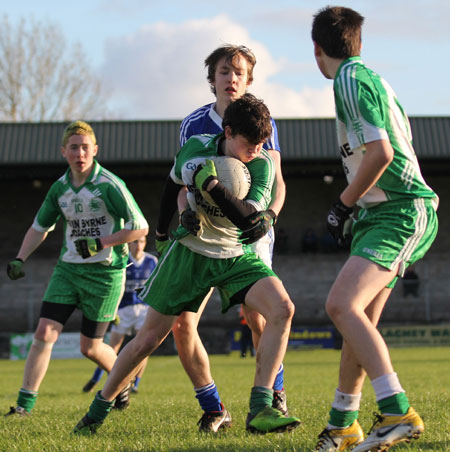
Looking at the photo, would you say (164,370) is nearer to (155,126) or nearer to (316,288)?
(316,288)

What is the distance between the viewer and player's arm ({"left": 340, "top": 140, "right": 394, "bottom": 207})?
373cm

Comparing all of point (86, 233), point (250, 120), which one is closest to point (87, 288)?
point (86, 233)

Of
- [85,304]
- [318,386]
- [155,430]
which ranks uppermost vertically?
[85,304]

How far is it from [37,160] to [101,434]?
25.4 metres

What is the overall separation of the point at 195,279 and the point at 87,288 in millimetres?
2489

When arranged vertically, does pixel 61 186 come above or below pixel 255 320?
above

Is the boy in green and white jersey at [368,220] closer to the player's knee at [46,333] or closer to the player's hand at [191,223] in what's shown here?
the player's hand at [191,223]

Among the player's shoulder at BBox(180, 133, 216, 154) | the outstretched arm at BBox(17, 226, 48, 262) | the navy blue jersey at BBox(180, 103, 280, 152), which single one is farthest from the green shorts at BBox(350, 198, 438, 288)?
the outstretched arm at BBox(17, 226, 48, 262)

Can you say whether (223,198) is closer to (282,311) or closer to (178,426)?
(282,311)

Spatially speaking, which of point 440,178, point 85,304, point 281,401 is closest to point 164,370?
point 85,304

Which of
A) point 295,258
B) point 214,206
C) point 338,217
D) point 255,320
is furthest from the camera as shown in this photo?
point 295,258

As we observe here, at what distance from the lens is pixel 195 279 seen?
4730mm

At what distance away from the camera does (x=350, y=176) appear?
4113 millimetres

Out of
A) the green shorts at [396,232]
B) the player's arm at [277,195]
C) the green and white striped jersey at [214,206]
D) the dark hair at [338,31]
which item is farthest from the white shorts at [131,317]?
the dark hair at [338,31]
